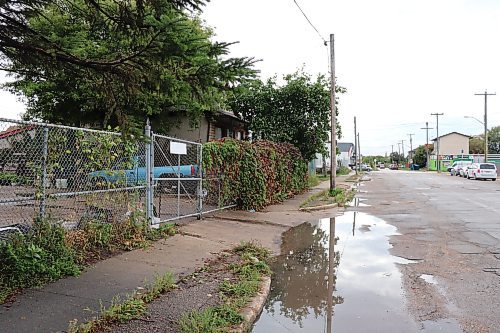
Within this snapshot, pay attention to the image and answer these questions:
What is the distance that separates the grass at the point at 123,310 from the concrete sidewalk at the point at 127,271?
165mm

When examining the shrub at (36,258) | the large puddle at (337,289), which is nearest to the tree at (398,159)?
the large puddle at (337,289)

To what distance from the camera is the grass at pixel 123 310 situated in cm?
396

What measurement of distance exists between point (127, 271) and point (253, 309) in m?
2.11

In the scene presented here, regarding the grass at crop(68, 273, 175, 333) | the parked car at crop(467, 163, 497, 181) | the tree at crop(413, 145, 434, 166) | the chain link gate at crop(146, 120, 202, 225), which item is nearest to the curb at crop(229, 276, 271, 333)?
the grass at crop(68, 273, 175, 333)

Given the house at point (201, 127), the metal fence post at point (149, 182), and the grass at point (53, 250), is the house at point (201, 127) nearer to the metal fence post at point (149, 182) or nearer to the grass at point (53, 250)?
the metal fence post at point (149, 182)

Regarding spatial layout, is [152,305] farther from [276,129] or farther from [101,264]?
[276,129]

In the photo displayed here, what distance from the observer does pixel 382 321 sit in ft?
15.7

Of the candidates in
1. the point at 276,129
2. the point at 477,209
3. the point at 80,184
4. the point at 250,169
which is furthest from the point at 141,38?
the point at 276,129

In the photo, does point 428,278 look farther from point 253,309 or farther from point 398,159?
point 398,159

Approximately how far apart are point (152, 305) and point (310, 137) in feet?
61.3

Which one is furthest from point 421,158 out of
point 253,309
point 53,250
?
point 53,250

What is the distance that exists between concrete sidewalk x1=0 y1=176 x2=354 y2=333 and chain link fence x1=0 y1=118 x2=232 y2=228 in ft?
3.24

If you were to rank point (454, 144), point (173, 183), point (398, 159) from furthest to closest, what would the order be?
point (398, 159) → point (454, 144) → point (173, 183)

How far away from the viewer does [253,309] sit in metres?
4.92
